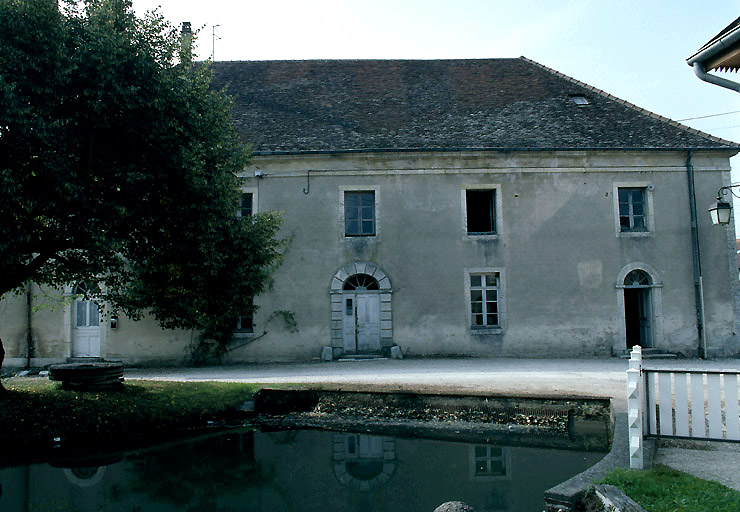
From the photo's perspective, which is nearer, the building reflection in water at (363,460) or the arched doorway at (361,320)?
the building reflection in water at (363,460)

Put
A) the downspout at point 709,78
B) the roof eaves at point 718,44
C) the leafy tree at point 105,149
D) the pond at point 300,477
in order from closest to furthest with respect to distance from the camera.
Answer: the roof eaves at point 718,44 → the downspout at point 709,78 → the pond at point 300,477 → the leafy tree at point 105,149

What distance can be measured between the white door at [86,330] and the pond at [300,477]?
921cm

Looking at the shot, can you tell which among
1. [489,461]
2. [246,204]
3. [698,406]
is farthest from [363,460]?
[246,204]

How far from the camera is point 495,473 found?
22.9 feet

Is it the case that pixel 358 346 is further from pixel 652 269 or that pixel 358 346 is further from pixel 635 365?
pixel 635 365

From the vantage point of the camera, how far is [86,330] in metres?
16.3

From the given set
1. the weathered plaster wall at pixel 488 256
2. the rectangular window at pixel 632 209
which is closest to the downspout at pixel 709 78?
the weathered plaster wall at pixel 488 256

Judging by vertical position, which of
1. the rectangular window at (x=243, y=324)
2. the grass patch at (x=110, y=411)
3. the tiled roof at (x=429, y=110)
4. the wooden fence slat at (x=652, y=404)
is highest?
the tiled roof at (x=429, y=110)

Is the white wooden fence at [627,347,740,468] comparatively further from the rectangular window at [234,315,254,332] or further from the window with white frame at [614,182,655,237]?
the rectangular window at [234,315,254,332]

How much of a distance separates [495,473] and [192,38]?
329 inches

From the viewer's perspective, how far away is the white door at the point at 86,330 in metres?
16.2

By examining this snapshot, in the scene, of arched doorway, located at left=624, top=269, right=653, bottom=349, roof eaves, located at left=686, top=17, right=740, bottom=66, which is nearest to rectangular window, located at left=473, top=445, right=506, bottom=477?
roof eaves, located at left=686, top=17, right=740, bottom=66

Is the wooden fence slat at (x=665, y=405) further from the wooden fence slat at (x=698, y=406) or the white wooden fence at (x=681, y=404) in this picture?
the wooden fence slat at (x=698, y=406)

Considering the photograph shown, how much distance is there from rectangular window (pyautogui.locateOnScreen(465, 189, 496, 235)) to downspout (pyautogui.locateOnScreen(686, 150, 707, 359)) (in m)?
5.41
